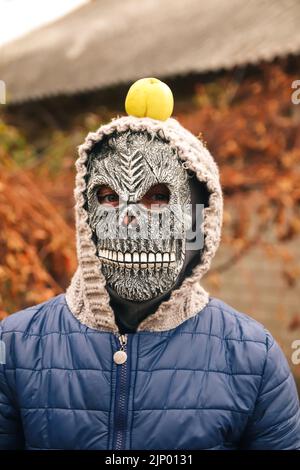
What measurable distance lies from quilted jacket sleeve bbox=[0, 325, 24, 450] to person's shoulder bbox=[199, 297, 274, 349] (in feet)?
2.11

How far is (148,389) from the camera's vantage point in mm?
1698

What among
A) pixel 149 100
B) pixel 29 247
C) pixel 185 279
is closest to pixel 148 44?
pixel 29 247

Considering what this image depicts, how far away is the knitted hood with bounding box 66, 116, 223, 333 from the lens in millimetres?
1775

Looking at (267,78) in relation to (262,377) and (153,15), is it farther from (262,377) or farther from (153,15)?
(262,377)

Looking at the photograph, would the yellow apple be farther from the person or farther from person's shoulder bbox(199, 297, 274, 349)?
person's shoulder bbox(199, 297, 274, 349)

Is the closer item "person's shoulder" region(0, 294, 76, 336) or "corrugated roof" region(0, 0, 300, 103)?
"person's shoulder" region(0, 294, 76, 336)

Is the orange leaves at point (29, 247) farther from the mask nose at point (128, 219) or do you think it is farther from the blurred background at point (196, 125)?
the mask nose at point (128, 219)

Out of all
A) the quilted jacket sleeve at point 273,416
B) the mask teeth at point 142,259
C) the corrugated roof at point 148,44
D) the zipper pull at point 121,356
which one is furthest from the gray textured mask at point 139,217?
the corrugated roof at point 148,44

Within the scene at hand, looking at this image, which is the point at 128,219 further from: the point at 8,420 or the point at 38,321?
the point at 8,420

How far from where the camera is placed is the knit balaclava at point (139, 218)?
1.74 meters

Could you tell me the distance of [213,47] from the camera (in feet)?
21.2

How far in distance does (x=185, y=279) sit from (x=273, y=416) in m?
0.50

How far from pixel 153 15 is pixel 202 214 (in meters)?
7.86

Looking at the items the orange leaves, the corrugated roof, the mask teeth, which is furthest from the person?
the corrugated roof
